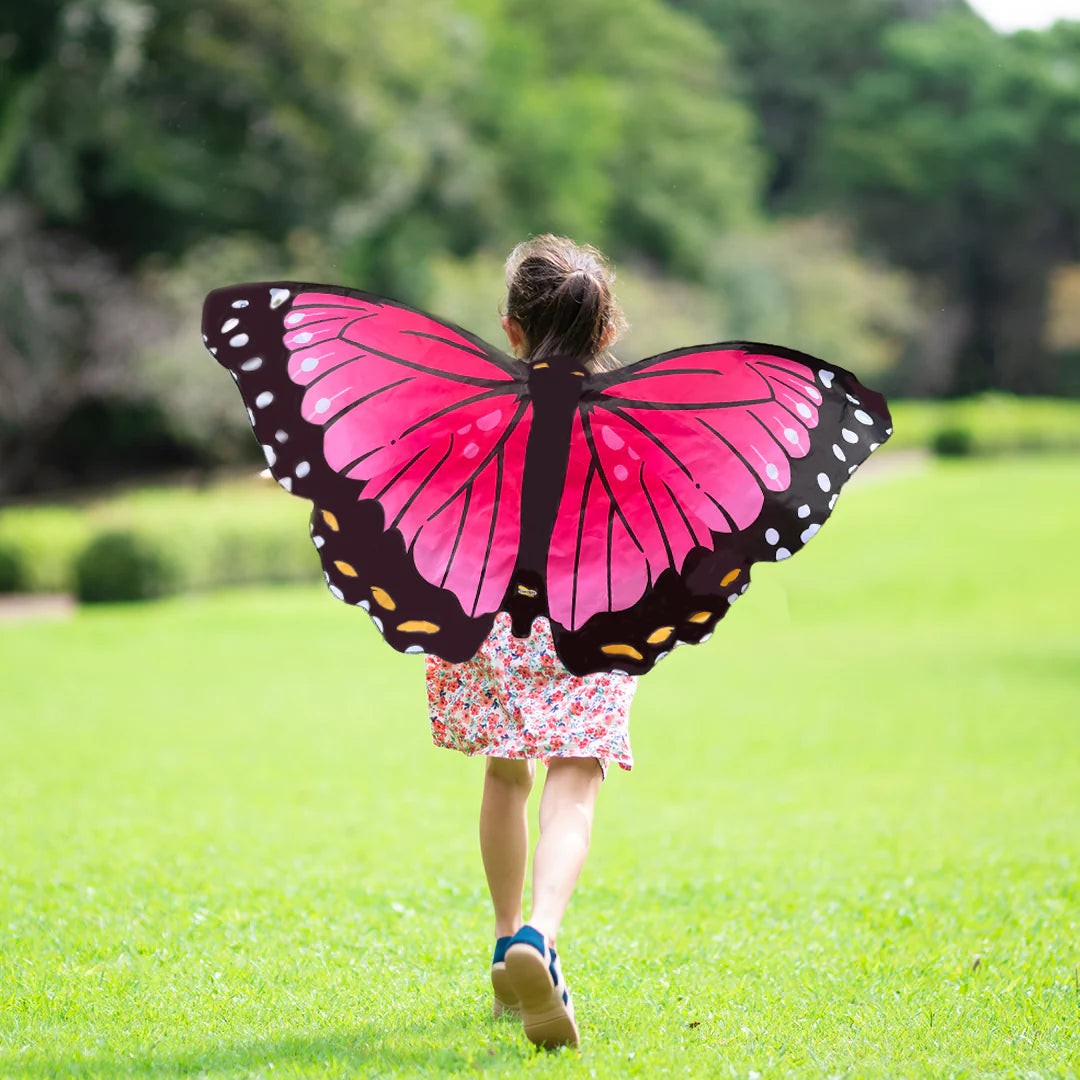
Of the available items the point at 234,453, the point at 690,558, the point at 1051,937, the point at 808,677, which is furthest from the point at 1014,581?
the point at 690,558

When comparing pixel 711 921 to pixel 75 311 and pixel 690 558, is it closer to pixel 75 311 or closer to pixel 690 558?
pixel 690 558

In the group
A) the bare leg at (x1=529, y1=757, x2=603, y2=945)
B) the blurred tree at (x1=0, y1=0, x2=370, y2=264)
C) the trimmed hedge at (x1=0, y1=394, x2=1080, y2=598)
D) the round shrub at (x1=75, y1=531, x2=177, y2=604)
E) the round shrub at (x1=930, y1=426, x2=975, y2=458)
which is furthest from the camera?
the round shrub at (x1=930, y1=426, x2=975, y2=458)

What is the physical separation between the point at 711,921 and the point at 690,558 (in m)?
1.63

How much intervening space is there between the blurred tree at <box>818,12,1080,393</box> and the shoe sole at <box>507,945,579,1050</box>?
4552 cm

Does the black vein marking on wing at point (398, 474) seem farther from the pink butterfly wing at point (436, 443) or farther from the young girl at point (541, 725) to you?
the young girl at point (541, 725)

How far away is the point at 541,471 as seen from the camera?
9.93 feet

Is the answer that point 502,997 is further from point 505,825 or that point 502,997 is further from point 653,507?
point 653,507

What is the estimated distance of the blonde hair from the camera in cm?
313

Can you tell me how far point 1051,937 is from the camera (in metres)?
4.00

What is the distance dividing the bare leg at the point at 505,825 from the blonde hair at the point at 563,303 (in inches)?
37.2

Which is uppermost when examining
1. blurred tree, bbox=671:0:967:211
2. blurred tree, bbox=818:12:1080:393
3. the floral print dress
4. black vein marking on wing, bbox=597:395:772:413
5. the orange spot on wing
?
blurred tree, bbox=671:0:967:211

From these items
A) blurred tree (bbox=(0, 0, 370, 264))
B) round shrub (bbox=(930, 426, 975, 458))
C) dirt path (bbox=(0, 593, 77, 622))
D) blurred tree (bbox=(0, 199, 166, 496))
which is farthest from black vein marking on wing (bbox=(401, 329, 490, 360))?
round shrub (bbox=(930, 426, 975, 458))

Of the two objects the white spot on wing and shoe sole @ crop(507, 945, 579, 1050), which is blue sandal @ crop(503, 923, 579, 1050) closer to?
Result: shoe sole @ crop(507, 945, 579, 1050)

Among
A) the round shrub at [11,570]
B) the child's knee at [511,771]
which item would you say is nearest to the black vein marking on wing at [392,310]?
the child's knee at [511,771]
